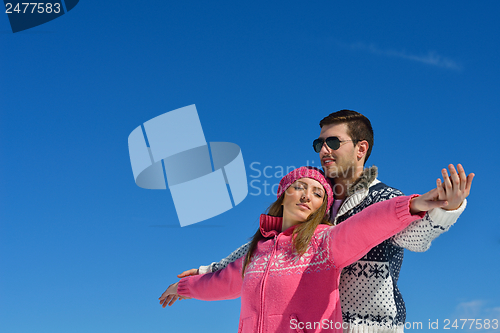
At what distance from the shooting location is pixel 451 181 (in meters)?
3.62

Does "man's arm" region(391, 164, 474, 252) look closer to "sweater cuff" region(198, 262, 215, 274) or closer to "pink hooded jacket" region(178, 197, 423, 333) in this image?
"pink hooded jacket" region(178, 197, 423, 333)

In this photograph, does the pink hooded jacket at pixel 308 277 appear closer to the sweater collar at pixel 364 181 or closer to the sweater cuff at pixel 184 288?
the sweater collar at pixel 364 181

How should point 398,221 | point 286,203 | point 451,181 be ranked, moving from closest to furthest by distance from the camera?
point 451,181, point 398,221, point 286,203

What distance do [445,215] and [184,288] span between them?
13.5 ft

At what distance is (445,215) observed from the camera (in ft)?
12.7

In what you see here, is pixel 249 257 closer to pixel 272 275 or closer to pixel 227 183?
pixel 272 275

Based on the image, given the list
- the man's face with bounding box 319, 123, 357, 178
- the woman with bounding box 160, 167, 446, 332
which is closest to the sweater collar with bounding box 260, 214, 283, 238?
the woman with bounding box 160, 167, 446, 332

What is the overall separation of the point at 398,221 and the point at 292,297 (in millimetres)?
1403

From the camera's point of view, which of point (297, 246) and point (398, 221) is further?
point (297, 246)

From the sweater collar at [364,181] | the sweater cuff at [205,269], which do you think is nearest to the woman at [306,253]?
the sweater collar at [364,181]

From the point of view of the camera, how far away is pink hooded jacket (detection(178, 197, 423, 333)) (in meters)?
4.39

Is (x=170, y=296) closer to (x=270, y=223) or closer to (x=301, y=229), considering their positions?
(x=270, y=223)

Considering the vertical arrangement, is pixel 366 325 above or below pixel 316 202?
below

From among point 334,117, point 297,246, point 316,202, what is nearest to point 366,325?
point 297,246
